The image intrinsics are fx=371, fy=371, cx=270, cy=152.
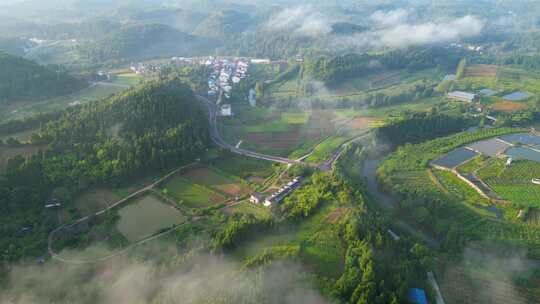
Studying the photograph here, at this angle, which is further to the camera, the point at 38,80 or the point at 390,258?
the point at 38,80

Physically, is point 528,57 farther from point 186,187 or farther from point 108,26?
point 108,26

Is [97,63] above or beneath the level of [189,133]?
above

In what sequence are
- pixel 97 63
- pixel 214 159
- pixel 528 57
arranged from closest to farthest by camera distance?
1. pixel 214 159
2. pixel 97 63
3. pixel 528 57

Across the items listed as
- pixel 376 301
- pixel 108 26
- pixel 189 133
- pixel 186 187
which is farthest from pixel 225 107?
pixel 108 26

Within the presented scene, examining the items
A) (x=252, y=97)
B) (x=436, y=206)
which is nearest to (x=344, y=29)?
(x=252, y=97)

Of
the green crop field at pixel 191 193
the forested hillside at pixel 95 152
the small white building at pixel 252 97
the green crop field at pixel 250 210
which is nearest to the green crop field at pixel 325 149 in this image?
the green crop field at pixel 250 210

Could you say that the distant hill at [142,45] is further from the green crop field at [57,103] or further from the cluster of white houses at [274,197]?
the cluster of white houses at [274,197]

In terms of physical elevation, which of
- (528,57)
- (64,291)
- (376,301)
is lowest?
(64,291)
